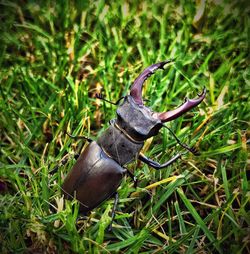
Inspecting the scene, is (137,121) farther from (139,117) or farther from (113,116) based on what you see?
(113,116)

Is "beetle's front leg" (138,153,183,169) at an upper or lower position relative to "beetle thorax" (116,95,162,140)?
lower

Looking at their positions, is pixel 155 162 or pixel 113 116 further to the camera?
Result: pixel 113 116

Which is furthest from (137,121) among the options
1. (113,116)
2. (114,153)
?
(113,116)

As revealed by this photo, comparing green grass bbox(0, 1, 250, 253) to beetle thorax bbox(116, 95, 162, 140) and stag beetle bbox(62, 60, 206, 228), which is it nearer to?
stag beetle bbox(62, 60, 206, 228)

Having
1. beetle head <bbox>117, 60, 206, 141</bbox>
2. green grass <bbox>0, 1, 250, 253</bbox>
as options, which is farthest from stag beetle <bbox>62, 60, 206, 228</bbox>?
green grass <bbox>0, 1, 250, 253</bbox>

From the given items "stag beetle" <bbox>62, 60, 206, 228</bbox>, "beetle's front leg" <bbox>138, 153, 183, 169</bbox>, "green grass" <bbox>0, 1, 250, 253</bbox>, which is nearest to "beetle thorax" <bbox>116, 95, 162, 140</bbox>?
"stag beetle" <bbox>62, 60, 206, 228</bbox>

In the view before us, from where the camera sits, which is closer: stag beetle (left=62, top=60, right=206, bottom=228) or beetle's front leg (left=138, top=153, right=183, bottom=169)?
stag beetle (left=62, top=60, right=206, bottom=228)

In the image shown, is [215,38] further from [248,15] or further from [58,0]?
[58,0]

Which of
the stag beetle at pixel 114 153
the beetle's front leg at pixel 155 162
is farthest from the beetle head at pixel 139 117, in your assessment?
the beetle's front leg at pixel 155 162
